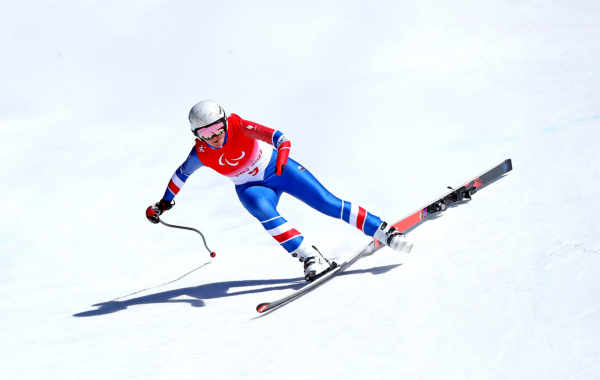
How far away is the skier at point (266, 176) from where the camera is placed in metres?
3.91

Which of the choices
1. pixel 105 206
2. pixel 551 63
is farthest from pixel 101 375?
pixel 551 63

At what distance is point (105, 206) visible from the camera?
23.0 ft

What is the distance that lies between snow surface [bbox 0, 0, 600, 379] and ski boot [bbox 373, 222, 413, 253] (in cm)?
12

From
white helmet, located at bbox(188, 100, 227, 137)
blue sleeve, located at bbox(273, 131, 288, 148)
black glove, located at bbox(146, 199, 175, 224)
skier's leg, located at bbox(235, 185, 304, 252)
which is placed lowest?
skier's leg, located at bbox(235, 185, 304, 252)

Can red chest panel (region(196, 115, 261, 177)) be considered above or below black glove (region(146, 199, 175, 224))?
above

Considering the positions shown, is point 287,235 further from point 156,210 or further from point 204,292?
→ point 156,210

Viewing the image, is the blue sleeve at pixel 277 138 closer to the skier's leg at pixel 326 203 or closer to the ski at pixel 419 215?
the skier's leg at pixel 326 203

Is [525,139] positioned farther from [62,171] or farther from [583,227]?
[62,171]

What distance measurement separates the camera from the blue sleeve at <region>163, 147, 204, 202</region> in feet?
14.3

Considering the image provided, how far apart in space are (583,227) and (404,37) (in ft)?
27.1

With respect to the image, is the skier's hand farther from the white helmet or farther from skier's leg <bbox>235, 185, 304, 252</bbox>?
the white helmet

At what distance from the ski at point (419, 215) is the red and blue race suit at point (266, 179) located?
275 mm

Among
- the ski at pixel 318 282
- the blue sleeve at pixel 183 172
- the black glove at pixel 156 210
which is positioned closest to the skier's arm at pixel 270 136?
the blue sleeve at pixel 183 172

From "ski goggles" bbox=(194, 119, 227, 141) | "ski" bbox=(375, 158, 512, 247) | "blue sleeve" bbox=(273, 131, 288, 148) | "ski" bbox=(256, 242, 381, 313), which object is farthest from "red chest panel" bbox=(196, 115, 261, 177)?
"ski" bbox=(375, 158, 512, 247)
